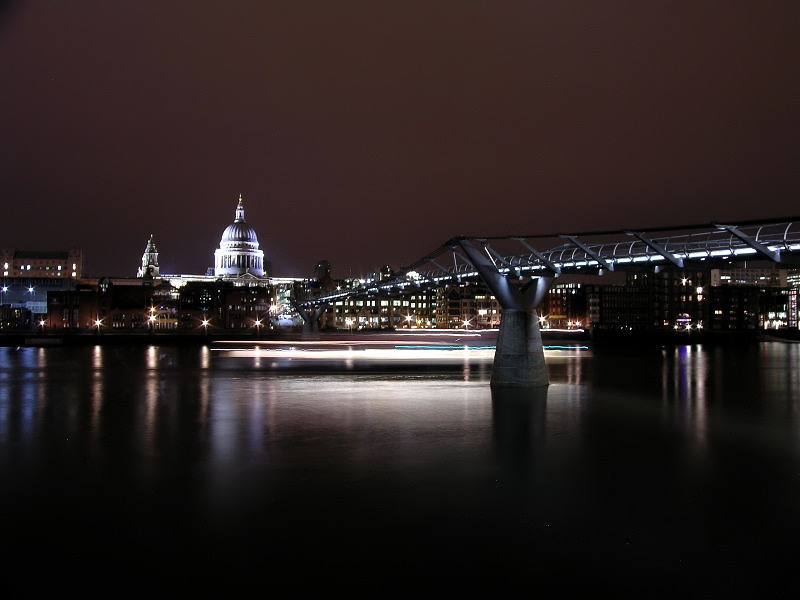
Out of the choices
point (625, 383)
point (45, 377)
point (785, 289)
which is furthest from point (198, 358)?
point (785, 289)

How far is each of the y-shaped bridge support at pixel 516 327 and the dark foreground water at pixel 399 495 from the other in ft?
6.31

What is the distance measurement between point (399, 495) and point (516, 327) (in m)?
20.8

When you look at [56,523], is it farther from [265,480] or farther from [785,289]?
[785,289]

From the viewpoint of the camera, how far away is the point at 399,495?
17891 mm

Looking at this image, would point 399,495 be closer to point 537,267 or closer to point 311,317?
point 537,267

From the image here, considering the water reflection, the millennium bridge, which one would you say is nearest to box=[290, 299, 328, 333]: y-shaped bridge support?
the water reflection

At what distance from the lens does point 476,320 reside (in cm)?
19088

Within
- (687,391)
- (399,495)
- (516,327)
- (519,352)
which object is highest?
(516,327)

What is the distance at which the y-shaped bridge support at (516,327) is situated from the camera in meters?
37.5

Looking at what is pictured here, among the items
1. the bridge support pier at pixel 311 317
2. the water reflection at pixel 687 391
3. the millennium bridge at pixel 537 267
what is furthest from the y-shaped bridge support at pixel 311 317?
the millennium bridge at pixel 537 267

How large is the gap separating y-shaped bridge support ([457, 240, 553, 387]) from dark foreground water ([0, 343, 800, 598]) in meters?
1.92

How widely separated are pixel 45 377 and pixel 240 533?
134ft

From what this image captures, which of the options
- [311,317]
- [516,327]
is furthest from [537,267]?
[311,317]

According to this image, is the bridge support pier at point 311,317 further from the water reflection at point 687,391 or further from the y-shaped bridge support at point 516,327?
the y-shaped bridge support at point 516,327
